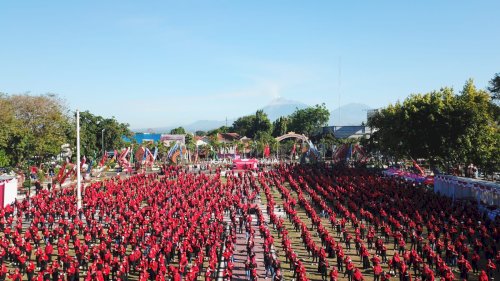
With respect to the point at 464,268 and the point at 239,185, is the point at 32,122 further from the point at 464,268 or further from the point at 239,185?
the point at 464,268

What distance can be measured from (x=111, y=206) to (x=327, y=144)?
59.5 metres

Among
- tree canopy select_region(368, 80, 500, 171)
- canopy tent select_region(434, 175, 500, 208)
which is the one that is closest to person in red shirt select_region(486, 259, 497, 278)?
canopy tent select_region(434, 175, 500, 208)

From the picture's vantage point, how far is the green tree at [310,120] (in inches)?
4058

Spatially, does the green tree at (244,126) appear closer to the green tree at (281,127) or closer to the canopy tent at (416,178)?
the green tree at (281,127)

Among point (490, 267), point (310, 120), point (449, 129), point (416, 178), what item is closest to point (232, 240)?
point (490, 267)

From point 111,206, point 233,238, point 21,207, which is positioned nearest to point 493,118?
point 233,238

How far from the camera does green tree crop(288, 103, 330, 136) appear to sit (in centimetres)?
10306

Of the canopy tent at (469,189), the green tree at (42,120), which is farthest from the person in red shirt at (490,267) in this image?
the green tree at (42,120)

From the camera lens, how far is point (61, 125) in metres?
50.6

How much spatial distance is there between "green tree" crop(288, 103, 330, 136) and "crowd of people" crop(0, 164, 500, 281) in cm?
7059

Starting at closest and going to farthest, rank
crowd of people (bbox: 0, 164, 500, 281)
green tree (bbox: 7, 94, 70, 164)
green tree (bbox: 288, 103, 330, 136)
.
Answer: crowd of people (bbox: 0, 164, 500, 281), green tree (bbox: 7, 94, 70, 164), green tree (bbox: 288, 103, 330, 136)

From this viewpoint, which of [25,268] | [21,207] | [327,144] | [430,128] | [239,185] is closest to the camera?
[25,268]

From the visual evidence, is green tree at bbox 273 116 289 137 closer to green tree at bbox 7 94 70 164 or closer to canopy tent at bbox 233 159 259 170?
canopy tent at bbox 233 159 259 170

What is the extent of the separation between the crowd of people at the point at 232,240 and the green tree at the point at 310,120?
232ft
